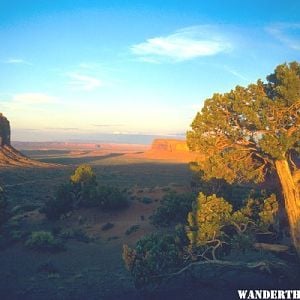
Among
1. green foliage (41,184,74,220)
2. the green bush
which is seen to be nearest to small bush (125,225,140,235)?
the green bush

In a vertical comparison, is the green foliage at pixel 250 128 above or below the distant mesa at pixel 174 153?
above

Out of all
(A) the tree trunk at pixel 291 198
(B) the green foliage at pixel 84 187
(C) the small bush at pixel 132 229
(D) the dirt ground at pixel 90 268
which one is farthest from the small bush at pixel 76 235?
(A) the tree trunk at pixel 291 198

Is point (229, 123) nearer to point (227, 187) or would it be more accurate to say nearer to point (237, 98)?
point (237, 98)

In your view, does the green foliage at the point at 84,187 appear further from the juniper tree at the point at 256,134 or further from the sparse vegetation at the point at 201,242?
the juniper tree at the point at 256,134

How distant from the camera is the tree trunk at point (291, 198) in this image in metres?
13.8

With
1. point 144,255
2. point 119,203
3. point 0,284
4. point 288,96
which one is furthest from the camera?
point 119,203

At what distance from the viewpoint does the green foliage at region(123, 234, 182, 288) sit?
15.0 m

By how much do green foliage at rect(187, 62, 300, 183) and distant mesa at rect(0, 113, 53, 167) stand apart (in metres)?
79.0

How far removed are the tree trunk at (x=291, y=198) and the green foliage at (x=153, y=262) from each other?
473cm

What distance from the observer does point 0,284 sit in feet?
61.3

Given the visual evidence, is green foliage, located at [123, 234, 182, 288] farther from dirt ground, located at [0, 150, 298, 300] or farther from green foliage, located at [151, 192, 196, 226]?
green foliage, located at [151, 192, 196, 226]

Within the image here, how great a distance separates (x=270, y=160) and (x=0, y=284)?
49.1 feet

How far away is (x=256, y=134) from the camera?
1487 cm

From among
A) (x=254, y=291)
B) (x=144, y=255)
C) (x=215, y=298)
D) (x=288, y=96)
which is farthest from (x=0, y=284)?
(x=288, y=96)
